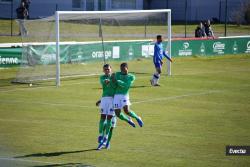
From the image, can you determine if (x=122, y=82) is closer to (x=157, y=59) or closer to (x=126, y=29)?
(x=157, y=59)

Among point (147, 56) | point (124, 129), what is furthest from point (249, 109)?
point (147, 56)

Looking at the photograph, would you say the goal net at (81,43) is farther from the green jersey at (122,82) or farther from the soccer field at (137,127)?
the green jersey at (122,82)

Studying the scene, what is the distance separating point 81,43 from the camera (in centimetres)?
3506

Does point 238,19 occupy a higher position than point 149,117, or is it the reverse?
point 238,19

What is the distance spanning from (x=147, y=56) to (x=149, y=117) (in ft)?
54.1

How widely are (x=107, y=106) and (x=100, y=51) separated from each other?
19091mm

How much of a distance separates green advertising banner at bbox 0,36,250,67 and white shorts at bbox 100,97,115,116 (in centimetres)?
1453

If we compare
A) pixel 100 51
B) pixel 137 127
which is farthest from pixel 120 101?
pixel 100 51

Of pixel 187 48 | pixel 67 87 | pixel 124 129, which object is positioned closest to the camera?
pixel 124 129

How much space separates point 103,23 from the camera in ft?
111

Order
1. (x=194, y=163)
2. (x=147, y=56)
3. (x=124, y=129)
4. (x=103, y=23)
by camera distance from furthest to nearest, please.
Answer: (x=147, y=56)
(x=103, y=23)
(x=124, y=129)
(x=194, y=163)

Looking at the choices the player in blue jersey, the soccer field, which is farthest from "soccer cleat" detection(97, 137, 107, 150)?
the player in blue jersey

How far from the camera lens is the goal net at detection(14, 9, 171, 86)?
102 feet

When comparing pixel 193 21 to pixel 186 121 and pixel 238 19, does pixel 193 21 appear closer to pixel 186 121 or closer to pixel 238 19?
pixel 238 19
